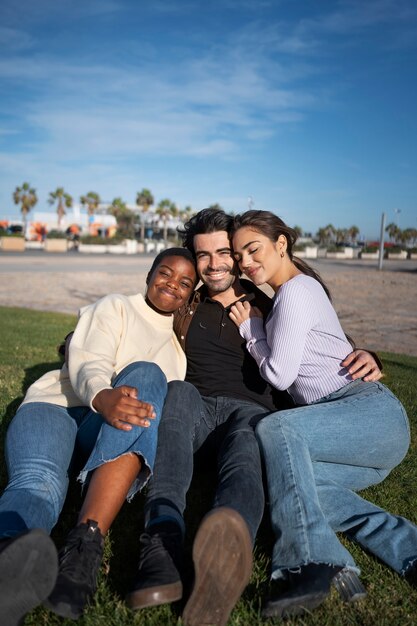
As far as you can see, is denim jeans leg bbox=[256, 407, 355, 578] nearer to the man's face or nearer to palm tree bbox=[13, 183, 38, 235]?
the man's face

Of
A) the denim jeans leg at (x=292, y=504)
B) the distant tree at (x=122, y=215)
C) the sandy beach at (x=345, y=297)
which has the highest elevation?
the distant tree at (x=122, y=215)

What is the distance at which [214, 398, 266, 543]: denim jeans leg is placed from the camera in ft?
8.13

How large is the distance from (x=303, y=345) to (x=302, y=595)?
1.25 m

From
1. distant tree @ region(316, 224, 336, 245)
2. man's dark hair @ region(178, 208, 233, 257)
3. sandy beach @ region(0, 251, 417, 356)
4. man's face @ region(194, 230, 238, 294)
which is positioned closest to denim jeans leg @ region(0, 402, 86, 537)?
man's face @ region(194, 230, 238, 294)

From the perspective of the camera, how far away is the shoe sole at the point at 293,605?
7.34 ft

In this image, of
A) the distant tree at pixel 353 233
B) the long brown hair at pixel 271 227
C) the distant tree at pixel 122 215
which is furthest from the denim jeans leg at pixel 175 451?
the distant tree at pixel 353 233

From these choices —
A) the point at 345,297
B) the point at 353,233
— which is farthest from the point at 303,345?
the point at 353,233

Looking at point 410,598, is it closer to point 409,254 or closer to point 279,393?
point 279,393

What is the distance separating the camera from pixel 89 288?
57.9ft

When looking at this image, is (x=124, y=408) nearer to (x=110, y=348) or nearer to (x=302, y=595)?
(x=110, y=348)

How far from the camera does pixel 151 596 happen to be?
2141 millimetres

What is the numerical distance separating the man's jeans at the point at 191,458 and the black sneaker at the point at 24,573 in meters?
0.56

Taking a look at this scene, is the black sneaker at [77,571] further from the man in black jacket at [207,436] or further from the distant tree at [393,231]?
the distant tree at [393,231]

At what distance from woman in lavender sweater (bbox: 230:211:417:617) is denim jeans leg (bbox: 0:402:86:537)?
0.97 m
